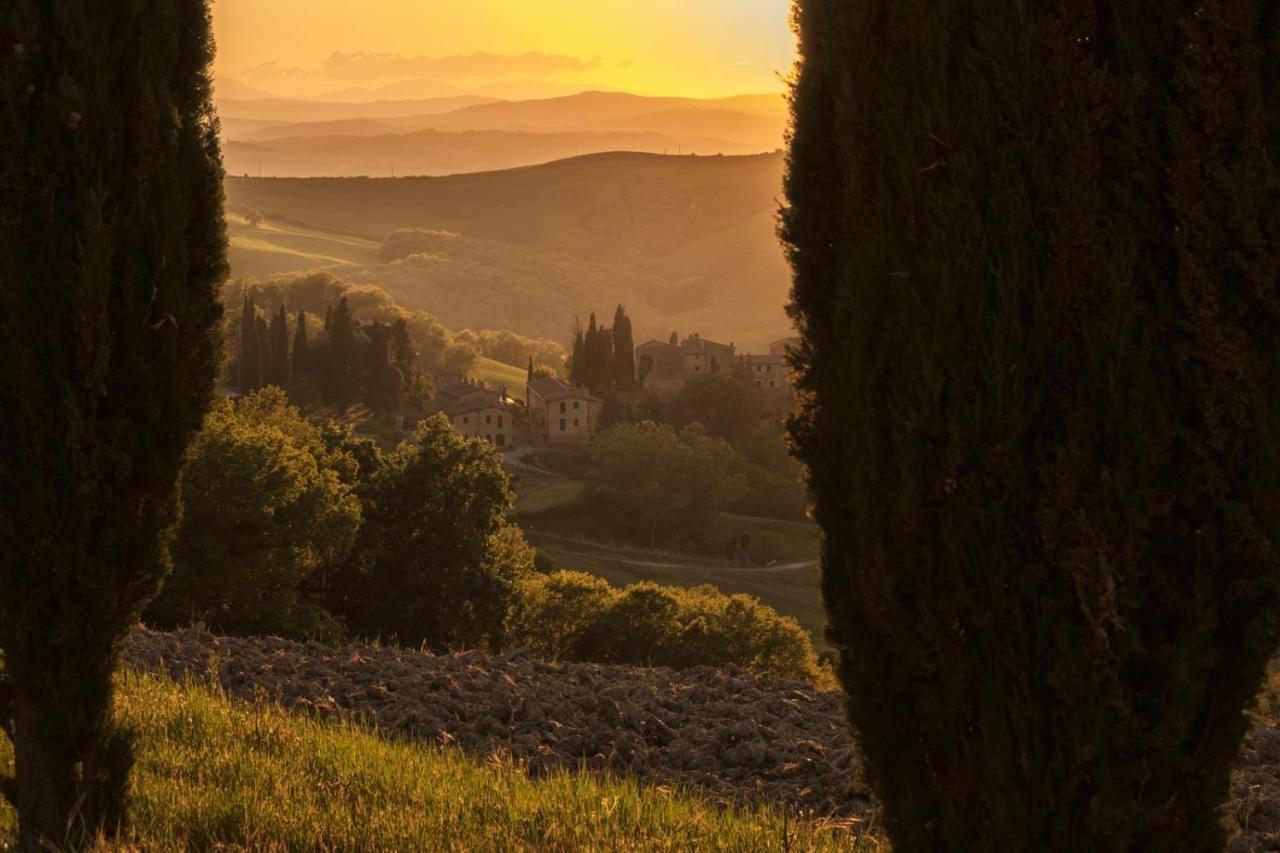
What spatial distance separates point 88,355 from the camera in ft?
20.7

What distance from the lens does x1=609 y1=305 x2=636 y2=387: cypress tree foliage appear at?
107188mm

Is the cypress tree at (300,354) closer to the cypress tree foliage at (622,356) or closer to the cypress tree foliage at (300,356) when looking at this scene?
the cypress tree foliage at (300,356)

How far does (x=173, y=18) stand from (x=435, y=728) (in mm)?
6001

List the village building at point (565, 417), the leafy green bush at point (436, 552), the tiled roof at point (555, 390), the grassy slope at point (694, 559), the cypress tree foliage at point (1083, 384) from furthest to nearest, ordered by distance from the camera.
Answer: the village building at point (565, 417) → the tiled roof at point (555, 390) → the grassy slope at point (694, 559) → the leafy green bush at point (436, 552) → the cypress tree foliage at point (1083, 384)

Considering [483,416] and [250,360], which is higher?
[250,360]

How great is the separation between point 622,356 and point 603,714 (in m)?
98.4

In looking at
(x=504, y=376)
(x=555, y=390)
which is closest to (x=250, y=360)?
(x=555, y=390)

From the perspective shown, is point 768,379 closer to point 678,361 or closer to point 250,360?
point 678,361

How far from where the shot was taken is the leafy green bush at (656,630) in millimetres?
31406

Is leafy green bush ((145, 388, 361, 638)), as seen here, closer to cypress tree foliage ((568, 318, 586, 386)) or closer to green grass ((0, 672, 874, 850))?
green grass ((0, 672, 874, 850))

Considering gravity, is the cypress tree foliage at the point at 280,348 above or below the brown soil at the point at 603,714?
above

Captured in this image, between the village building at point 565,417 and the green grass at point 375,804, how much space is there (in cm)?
8833

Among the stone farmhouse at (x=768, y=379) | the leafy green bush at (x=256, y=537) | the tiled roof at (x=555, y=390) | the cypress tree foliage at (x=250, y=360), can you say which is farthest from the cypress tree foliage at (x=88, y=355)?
the stone farmhouse at (x=768, y=379)

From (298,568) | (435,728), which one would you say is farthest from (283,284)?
(435,728)
